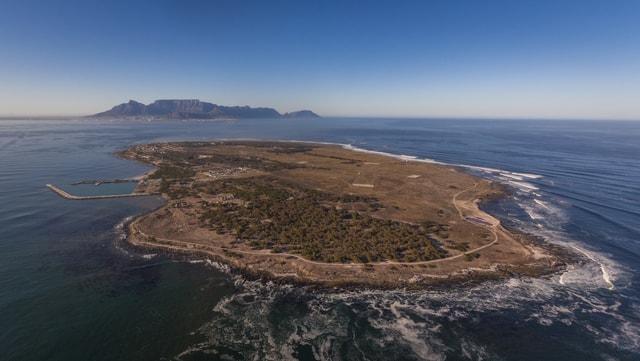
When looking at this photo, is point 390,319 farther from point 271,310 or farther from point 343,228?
point 343,228

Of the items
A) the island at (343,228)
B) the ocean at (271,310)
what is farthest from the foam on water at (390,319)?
the island at (343,228)

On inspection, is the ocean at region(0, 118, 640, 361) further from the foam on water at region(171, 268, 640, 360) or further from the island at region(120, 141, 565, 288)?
the island at region(120, 141, 565, 288)

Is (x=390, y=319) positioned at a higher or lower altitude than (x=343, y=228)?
lower

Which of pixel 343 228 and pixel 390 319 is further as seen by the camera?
pixel 343 228

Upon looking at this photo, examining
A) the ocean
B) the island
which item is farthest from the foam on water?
the island

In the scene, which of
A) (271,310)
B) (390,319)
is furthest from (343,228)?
(271,310)

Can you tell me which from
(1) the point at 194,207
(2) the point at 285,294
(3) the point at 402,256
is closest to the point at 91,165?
(1) the point at 194,207

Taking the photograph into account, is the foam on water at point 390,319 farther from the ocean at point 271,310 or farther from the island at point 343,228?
the island at point 343,228

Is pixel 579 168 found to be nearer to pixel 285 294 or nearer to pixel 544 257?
pixel 544 257
